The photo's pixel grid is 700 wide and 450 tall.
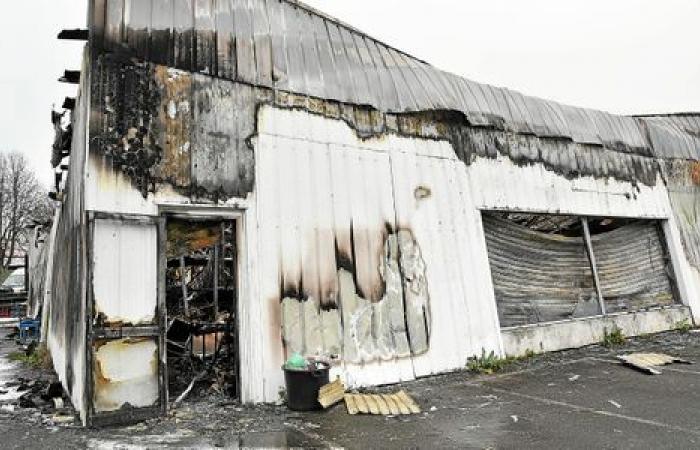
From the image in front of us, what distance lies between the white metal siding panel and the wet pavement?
1.11 meters

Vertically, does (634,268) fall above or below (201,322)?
above

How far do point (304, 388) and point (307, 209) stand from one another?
223 centimetres

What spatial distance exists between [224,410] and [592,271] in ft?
25.4

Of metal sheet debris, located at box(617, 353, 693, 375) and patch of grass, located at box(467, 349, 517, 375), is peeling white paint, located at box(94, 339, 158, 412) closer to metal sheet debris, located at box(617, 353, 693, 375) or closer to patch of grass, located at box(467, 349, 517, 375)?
patch of grass, located at box(467, 349, 517, 375)

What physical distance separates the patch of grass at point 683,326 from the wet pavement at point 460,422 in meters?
4.49

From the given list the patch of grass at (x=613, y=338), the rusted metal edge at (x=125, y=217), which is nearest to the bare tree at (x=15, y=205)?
the rusted metal edge at (x=125, y=217)

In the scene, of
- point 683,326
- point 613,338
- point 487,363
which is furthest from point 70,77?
point 683,326

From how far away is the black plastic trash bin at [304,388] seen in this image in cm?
480

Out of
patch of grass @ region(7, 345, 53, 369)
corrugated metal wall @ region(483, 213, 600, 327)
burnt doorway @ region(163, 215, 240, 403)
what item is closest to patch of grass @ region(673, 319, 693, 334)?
corrugated metal wall @ region(483, 213, 600, 327)

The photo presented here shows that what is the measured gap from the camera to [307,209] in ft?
19.2

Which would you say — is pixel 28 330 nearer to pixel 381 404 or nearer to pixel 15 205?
pixel 381 404

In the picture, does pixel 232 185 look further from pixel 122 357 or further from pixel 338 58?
pixel 338 58

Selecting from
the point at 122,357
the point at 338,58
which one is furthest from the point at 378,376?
the point at 338,58

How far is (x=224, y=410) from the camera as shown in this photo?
15.8ft
